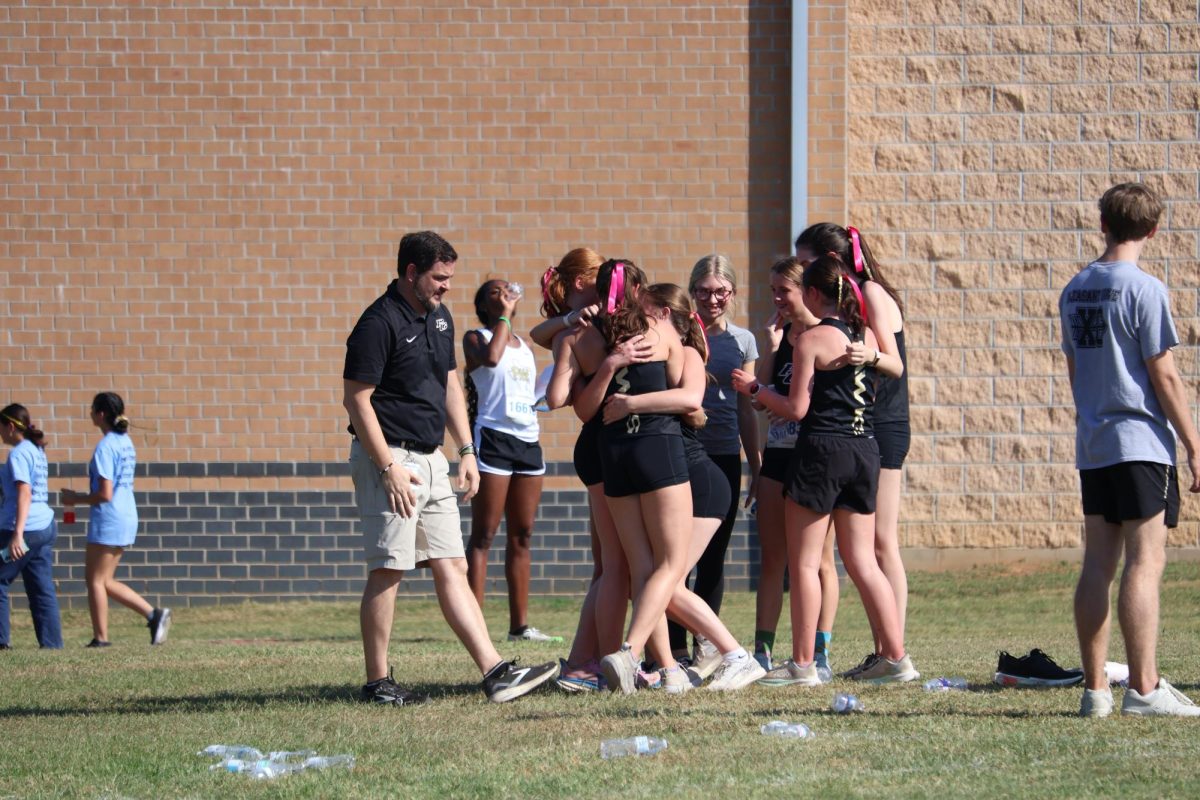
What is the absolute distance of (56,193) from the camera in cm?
1351

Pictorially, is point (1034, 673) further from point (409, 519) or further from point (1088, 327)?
point (409, 519)

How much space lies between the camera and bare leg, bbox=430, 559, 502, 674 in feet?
21.4

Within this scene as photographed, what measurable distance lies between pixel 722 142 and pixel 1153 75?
12.6 ft

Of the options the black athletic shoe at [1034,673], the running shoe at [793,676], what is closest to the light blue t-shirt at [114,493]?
the running shoe at [793,676]

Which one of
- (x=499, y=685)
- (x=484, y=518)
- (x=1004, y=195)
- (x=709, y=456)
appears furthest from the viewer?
(x=1004, y=195)

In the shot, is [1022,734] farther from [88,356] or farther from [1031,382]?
[88,356]

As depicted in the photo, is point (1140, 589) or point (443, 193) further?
point (443, 193)

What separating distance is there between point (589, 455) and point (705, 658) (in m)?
1.13

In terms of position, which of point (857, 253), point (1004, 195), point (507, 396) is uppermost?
point (1004, 195)

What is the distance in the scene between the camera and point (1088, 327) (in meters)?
5.68

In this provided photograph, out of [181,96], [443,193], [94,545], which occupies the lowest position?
[94,545]

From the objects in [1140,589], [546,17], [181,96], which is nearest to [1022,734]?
[1140,589]

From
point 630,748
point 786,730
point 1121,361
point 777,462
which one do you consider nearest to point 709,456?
point 777,462

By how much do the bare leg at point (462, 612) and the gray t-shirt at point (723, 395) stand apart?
56.7 inches
